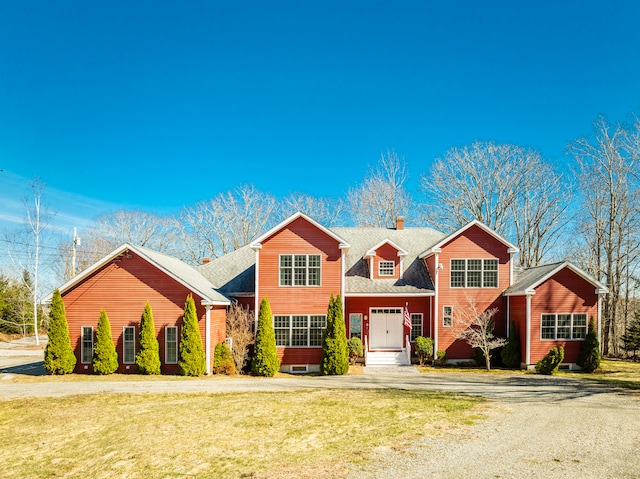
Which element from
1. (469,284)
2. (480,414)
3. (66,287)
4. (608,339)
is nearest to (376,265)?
(469,284)

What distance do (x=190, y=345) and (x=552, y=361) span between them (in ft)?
53.0

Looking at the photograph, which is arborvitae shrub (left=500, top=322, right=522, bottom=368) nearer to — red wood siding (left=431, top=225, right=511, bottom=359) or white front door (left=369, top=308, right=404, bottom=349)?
red wood siding (left=431, top=225, right=511, bottom=359)

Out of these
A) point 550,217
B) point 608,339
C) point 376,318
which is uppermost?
point 550,217

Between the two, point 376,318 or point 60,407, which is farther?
point 376,318

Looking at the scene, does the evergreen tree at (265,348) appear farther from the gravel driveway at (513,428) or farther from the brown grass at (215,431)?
the brown grass at (215,431)

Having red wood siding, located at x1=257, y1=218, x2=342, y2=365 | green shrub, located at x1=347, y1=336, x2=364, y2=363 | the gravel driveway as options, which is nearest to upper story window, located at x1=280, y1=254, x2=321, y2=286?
red wood siding, located at x1=257, y1=218, x2=342, y2=365

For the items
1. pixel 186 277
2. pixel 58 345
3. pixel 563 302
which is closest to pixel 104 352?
pixel 58 345

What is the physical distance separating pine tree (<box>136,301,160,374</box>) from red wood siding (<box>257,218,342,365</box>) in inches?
207

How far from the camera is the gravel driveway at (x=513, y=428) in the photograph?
→ 8.34 metres

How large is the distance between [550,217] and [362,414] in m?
30.7

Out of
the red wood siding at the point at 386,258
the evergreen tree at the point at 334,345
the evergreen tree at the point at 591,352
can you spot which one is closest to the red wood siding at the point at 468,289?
the red wood siding at the point at 386,258

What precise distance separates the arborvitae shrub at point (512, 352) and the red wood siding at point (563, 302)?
0.72 meters

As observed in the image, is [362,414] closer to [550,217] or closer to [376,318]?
[376,318]

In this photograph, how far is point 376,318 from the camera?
25.2m
